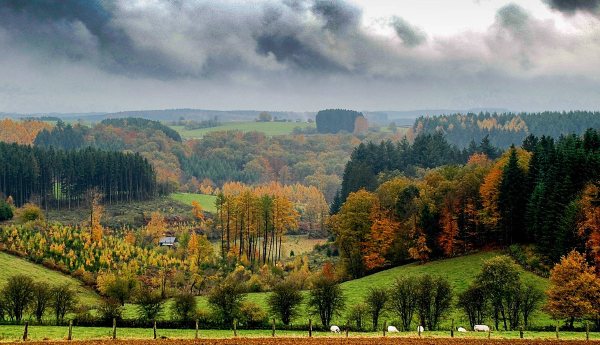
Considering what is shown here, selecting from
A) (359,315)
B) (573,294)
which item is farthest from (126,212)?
(573,294)

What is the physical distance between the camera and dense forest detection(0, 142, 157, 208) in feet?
572

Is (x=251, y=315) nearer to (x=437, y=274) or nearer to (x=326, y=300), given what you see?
(x=326, y=300)

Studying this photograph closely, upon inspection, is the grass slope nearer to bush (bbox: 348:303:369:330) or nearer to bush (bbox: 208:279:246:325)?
bush (bbox: 348:303:369:330)

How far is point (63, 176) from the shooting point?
184250mm

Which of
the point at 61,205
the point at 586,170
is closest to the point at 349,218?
the point at 586,170

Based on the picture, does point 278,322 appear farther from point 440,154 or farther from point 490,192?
point 440,154

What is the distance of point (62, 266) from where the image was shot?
9769 cm

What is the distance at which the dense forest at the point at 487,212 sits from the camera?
76812mm

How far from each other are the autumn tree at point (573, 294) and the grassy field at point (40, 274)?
60.4 metres

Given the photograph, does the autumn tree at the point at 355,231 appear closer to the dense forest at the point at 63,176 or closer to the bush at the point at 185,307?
the bush at the point at 185,307

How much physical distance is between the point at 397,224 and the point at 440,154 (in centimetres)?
9760

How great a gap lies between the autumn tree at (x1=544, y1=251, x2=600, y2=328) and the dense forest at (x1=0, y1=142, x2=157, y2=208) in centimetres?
14459

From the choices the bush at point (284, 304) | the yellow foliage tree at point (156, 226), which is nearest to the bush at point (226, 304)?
the bush at point (284, 304)

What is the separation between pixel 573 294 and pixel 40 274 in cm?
7418
